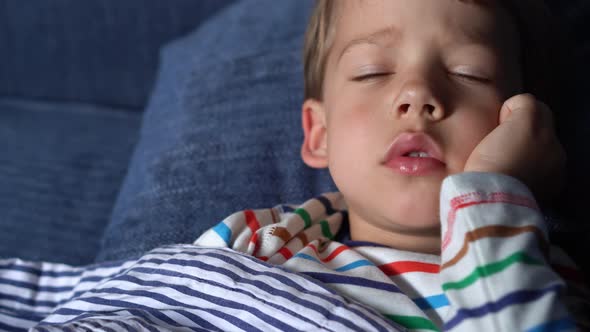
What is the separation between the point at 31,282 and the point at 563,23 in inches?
A: 42.1

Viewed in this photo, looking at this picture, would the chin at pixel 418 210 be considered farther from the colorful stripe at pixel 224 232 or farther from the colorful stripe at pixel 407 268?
the colorful stripe at pixel 224 232

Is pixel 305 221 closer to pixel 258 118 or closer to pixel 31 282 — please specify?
pixel 258 118

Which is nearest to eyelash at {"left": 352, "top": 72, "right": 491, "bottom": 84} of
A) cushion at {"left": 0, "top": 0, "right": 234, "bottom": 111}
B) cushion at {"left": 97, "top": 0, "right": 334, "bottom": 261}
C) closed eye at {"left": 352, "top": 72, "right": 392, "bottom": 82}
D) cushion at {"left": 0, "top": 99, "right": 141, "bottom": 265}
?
closed eye at {"left": 352, "top": 72, "right": 392, "bottom": 82}

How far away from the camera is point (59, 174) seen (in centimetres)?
160

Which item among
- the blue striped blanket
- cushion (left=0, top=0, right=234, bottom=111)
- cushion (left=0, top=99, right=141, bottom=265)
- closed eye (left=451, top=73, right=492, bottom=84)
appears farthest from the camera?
cushion (left=0, top=0, right=234, bottom=111)

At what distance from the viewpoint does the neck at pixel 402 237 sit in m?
0.91

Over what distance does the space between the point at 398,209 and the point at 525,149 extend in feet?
0.58

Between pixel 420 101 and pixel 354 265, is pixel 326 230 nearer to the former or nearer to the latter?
pixel 354 265

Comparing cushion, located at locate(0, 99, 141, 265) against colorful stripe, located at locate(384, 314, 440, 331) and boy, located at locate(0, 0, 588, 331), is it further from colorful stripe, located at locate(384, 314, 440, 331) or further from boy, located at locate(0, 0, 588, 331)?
colorful stripe, located at locate(384, 314, 440, 331)

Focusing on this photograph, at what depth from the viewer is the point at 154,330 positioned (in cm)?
80

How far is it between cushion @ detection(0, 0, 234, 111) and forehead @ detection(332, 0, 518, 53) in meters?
0.92

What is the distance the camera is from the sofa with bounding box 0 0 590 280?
46.6 inches

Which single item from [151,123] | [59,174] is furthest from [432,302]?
[59,174]

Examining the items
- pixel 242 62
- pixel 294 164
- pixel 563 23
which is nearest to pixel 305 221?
pixel 294 164
